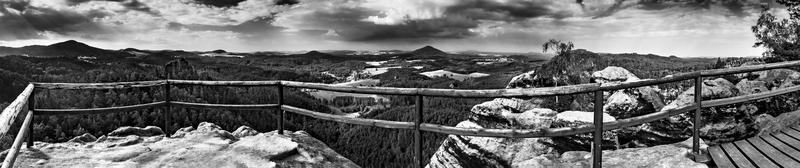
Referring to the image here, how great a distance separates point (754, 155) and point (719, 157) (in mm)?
480

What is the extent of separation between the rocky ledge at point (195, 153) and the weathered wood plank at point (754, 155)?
18.7 feet

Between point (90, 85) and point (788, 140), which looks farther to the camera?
point (90, 85)

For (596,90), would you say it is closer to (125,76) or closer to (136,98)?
(136,98)

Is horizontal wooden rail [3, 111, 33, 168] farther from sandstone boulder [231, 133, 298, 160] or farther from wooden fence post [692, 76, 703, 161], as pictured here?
wooden fence post [692, 76, 703, 161]

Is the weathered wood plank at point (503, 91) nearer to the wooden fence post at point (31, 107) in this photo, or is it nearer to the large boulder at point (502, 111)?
the wooden fence post at point (31, 107)

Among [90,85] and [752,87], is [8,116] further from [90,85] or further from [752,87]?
[752,87]

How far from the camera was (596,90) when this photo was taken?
5.30 meters

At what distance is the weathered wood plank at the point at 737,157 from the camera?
19.2 feet

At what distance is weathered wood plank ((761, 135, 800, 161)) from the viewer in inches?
246

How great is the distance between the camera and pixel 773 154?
6348mm

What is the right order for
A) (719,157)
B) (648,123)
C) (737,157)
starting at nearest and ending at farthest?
1. (737,157)
2. (719,157)
3. (648,123)

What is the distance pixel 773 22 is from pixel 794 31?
822mm

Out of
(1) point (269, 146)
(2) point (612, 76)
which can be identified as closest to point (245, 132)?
(1) point (269, 146)

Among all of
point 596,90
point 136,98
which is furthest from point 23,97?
point 136,98
